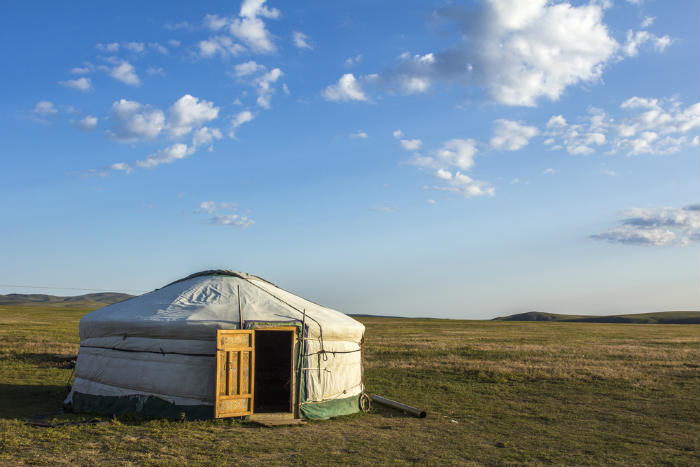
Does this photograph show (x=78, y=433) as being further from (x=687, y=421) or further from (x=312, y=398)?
(x=687, y=421)

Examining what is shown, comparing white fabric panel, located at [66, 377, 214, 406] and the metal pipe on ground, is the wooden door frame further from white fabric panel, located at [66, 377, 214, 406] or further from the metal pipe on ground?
the metal pipe on ground

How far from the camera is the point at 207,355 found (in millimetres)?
10203

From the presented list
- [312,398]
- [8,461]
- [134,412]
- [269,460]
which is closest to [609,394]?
[312,398]

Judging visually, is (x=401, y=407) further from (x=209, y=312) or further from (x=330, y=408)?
(x=209, y=312)

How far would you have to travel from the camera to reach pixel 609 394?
14609mm

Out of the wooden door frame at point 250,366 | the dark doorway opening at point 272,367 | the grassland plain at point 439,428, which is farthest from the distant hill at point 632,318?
the wooden door frame at point 250,366

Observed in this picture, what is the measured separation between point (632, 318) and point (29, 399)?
12140 centimetres

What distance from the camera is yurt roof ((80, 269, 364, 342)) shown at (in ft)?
33.8

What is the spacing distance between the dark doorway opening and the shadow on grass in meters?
4.64

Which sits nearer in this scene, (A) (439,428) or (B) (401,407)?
(A) (439,428)

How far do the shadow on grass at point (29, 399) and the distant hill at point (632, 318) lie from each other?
100 m

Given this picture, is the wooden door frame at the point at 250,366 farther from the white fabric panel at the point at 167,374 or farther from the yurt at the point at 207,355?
the white fabric panel at the point at 167,374

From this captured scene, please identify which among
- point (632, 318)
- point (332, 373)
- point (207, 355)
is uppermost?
point (207, 355)

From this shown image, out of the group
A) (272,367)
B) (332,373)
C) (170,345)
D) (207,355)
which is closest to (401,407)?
(332,373)
